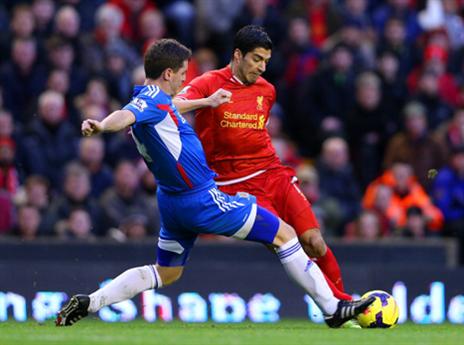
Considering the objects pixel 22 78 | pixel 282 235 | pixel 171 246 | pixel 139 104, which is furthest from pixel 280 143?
pixel 139 104

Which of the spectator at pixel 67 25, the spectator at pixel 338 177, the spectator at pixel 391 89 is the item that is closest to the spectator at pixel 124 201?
the spectator at pixel 67 25

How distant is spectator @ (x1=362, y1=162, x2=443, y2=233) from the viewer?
17438mm

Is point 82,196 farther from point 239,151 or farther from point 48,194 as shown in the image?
point 239,151

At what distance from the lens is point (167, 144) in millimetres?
10930

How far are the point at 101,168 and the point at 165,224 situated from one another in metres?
5.75

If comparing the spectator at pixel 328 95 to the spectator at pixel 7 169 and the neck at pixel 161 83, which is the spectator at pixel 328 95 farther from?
the neck at pixel 161 83

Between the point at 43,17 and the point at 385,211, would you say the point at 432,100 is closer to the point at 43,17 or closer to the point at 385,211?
the point at 385,211

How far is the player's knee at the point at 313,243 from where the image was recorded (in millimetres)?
12016

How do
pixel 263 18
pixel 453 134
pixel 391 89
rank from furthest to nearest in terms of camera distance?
1. pixel 263 18
2. pixel 391 89
3. pixel 453 134

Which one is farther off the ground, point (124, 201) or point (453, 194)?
point (124, 201)

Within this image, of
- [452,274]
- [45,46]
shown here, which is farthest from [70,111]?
[452,274]

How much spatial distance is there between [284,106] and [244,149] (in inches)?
289

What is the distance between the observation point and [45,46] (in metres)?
17.8

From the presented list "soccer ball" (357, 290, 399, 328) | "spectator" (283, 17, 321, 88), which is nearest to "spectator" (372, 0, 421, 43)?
"spectator" (283, 17, 321, 88)
